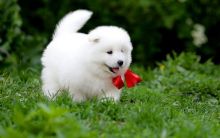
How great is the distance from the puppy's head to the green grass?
1.13 ft

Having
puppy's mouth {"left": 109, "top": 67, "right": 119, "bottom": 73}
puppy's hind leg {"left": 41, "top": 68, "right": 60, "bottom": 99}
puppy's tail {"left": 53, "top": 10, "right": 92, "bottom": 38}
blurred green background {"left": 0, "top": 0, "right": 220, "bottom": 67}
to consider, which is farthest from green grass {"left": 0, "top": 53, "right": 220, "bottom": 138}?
blurred green background {"left": 0, "top": 0, "right": 220, "bottom": 67}

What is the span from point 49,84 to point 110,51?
2.97 feet

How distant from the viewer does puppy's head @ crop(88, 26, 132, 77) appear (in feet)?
20.7

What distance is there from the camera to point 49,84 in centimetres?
691

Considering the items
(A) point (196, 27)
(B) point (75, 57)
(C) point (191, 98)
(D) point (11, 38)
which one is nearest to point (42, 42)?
(D) point (11, 38)

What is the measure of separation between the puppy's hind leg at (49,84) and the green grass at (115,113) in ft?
0.32

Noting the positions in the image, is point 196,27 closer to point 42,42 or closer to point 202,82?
point 42,42

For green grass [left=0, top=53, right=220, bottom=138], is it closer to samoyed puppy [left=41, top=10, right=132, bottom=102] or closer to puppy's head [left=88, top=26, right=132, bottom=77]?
samoyed puppy [left=41, top=10, right=132, bottom=102]

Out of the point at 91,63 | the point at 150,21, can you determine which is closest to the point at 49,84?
the point at 91,63

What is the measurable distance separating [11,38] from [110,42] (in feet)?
17.8

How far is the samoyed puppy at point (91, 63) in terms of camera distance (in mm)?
6348

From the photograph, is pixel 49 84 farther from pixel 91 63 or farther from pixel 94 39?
pixel 94 39

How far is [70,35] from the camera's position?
A: 7082 millimetres

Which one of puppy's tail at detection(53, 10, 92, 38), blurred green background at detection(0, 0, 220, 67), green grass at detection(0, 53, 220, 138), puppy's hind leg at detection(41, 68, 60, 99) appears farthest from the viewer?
blurred green background at detection(0, 0, 220, 67)
